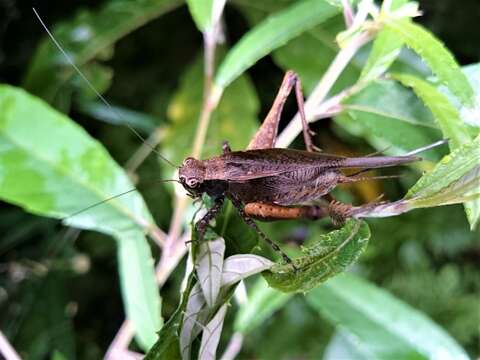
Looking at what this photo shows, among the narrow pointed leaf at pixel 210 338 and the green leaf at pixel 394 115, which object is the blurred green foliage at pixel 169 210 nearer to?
the green leaf at pixel 394 115

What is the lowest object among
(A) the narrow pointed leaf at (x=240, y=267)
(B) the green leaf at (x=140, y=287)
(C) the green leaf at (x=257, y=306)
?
(C) the green leaf at (x=257, y=306)

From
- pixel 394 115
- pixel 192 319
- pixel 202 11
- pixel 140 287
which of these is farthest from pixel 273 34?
pixel 192 319

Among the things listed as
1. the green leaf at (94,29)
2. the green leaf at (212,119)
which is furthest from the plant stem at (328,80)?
the green leaf at (94,29)

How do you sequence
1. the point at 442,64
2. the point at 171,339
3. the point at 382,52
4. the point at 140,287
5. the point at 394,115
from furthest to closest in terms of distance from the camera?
the point at 140,287 → the point at 394,115 → the point at 382,52 → the point at 442,64 → the point at 171,339

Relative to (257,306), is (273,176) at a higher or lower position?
higher

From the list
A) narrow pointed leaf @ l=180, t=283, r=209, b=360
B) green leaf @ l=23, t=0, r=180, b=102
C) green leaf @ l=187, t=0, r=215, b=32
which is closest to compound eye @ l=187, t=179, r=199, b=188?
green leaf @ l=187, t=0, r=215, b=32

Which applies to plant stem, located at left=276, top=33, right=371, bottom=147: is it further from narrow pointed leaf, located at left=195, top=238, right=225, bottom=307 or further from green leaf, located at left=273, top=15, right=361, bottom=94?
green leaf, located at left=273, top=15, right=361, bottom=94

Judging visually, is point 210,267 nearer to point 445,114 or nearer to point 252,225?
point 252,225
